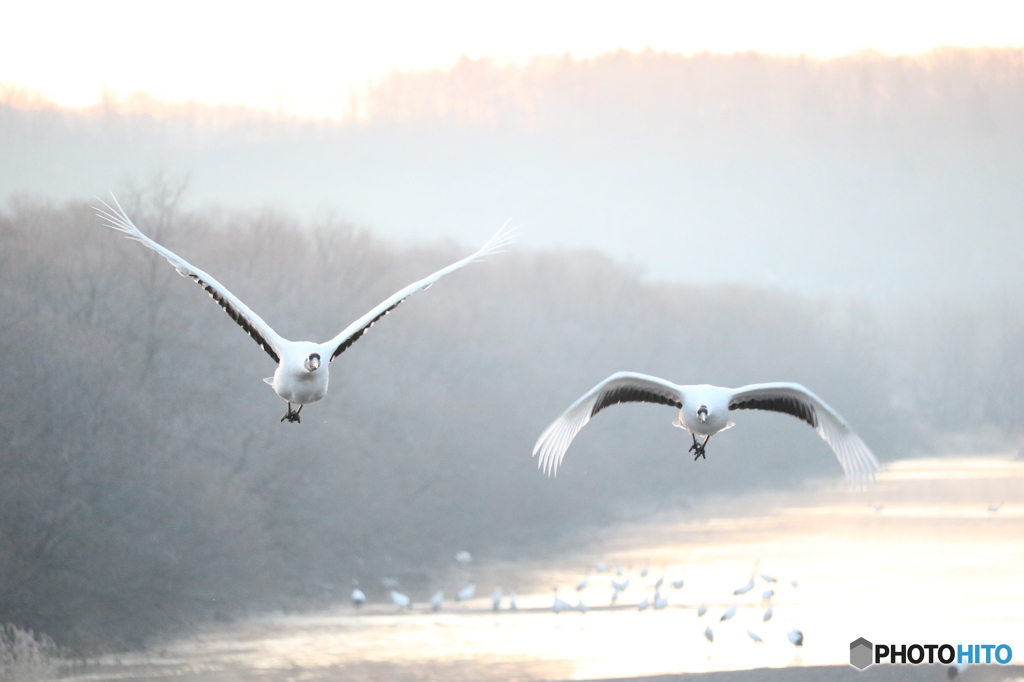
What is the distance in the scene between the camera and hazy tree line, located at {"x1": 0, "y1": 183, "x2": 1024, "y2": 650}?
36.3 metres

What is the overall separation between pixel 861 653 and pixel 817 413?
62.1ft

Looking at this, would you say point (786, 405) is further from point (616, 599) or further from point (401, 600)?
point (401, 600)

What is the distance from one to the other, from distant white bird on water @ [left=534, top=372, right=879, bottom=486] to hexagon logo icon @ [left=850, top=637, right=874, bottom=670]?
17.3 meters

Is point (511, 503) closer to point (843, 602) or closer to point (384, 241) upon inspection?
point (843, 602)

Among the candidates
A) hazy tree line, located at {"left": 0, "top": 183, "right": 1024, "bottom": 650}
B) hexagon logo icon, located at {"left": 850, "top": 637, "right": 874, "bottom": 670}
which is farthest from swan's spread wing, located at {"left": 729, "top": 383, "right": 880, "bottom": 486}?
hazy tree line, located at {"left": 0, "top": 183, "right": 1024, "bottom": 650}

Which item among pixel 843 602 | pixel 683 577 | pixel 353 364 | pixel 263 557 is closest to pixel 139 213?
pixel 353 364

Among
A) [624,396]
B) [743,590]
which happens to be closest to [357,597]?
[743,590]

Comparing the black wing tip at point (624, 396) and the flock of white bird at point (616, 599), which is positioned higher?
the flock of white bird at point (616, 599)

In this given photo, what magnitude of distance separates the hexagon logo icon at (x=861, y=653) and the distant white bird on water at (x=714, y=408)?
17.3 m

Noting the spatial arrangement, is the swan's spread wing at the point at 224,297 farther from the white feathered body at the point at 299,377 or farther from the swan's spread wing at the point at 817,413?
the swan's spread wing at the point at 817,413

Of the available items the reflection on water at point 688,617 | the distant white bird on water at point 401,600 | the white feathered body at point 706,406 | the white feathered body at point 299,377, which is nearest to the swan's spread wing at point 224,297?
the white feathered body at point 299,377

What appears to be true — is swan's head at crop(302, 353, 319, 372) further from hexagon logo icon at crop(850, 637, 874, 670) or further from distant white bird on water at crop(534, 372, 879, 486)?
hexagon logo icon at crop(850, 637, 874, 670)

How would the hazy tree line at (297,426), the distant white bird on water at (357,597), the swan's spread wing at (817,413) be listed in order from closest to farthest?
the swan's spread wing at (817,413), the hazy tree line at (297,426), the distant white bird on water at (357,597)

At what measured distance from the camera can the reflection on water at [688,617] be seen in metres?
Result: 35.8
